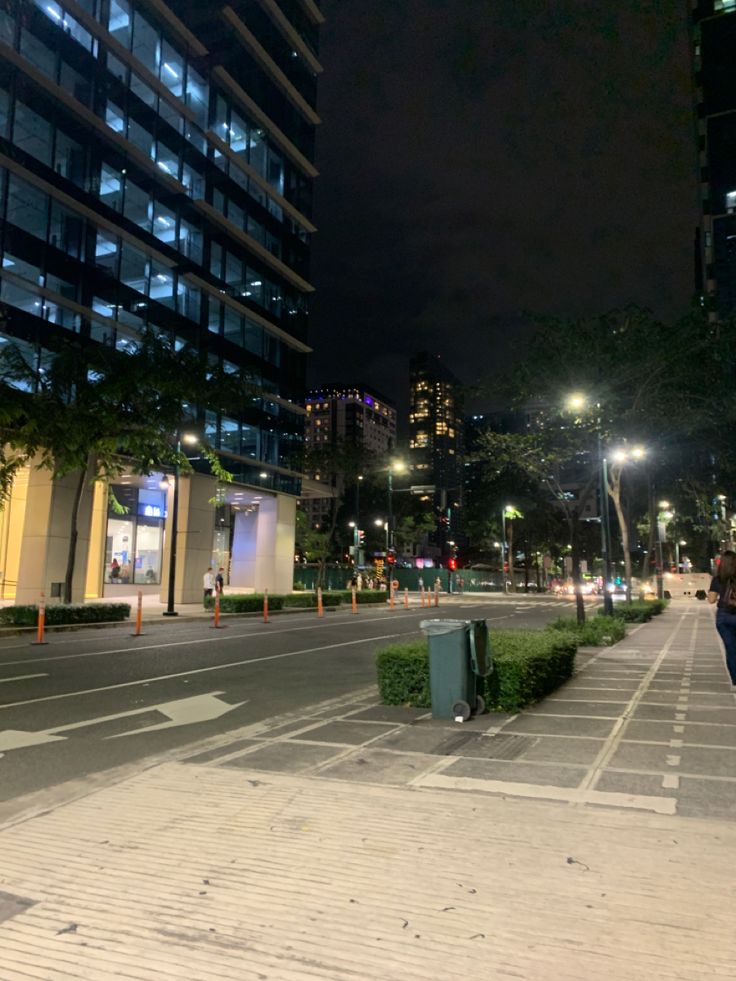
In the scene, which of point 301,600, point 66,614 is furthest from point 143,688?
point 301,600

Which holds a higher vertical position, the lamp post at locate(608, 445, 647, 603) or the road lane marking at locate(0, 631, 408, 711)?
the lamp post at locate(608, 445, 647, 603)

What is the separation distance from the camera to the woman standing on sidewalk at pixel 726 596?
29.5 feet

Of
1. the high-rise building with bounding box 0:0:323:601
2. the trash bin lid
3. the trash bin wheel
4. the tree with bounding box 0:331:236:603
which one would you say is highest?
the high-rise building with bounding box 0:0:323:601

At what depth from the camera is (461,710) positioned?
768 cm

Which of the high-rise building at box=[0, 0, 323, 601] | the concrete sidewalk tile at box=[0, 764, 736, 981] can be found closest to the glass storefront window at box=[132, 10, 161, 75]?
the high-rise building at box=[0, 0, 323, 601]

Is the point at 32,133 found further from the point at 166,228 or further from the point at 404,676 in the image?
the point at 404,676

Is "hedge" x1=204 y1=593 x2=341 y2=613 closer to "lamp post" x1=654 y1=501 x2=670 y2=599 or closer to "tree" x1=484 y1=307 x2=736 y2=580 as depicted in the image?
"tree" x1=484 y1=307 x2=736 y2=580

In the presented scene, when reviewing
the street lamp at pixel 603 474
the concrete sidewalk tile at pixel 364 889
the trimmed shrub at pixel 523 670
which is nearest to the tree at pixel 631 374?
the street lamp at pixel 603 474

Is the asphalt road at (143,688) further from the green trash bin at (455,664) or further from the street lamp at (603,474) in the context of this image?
the street lamp at (603,474)

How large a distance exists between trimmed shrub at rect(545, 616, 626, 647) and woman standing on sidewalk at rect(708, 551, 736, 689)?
22.1ft

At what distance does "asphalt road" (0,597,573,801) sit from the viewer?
6.77 meters

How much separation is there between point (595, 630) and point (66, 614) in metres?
15.0

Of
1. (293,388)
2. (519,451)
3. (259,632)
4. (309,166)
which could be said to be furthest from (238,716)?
(309,166)

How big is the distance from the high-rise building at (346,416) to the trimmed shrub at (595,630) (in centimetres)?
13629
